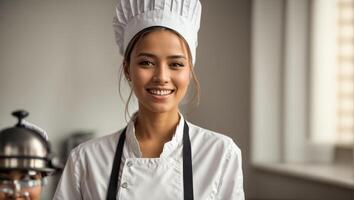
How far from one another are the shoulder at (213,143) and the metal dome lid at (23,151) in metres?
0.65

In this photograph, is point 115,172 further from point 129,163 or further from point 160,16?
point 160,16

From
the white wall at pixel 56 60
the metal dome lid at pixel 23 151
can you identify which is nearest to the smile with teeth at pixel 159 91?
the metal dome lid at pixel 23 151

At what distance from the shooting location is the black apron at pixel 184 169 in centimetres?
129

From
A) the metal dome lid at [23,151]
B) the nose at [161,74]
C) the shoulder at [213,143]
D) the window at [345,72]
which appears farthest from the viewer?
the window at [345,72]

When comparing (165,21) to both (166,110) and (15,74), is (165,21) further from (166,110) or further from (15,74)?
(15,74)

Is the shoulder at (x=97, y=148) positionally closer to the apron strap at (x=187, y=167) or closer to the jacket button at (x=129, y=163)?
the jacket button at (x=129, y=163)

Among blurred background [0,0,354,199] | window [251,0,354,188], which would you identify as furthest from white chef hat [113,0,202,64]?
window [251,0,354,188]

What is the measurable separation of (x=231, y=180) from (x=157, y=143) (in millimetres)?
197

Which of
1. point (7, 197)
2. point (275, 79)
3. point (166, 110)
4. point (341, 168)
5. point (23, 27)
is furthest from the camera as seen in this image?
point (23, 27)

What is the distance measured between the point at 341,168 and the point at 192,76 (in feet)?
5.59

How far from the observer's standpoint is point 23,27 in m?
3.56

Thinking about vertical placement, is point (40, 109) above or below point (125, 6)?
below

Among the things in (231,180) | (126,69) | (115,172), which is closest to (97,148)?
(115,172)

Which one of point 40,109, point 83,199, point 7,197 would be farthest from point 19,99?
point 7,197
